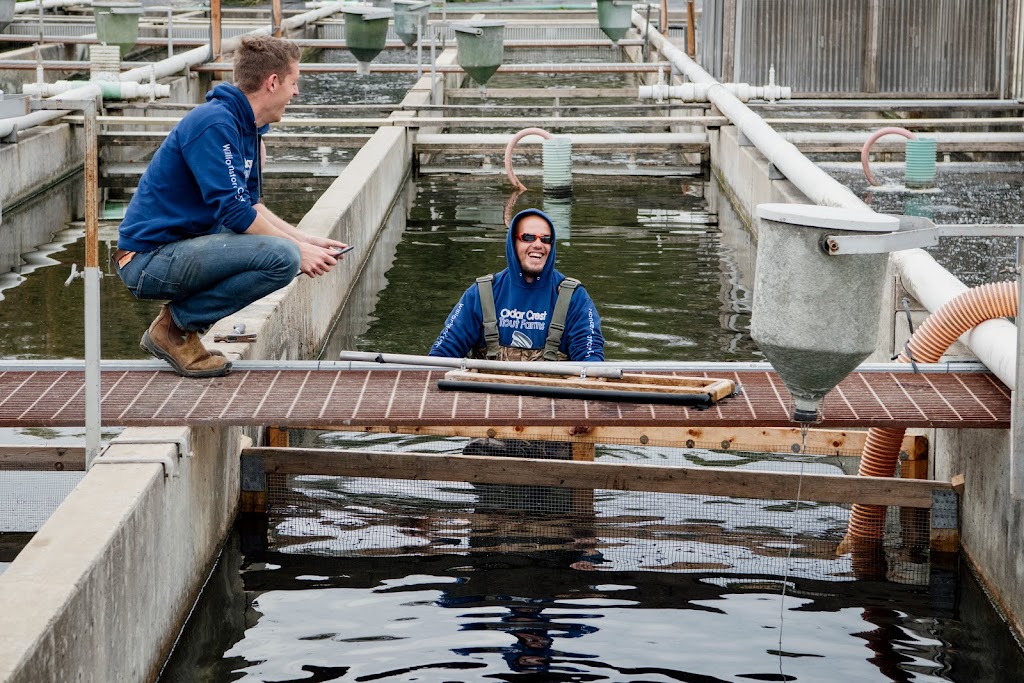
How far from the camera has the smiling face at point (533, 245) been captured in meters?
7.27

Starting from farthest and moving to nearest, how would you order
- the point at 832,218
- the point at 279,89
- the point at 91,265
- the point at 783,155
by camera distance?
A: the point at 783,155
the point at 279,89
the point at 91,265
the point at 832,218

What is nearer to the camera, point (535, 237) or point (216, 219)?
point (216, 219)

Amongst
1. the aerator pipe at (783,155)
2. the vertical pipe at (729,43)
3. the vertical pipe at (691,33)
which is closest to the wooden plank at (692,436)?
the aerator pipe at (783,155)

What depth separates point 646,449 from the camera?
353 inches

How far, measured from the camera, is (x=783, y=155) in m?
14.0

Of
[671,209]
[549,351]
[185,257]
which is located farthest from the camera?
[671,209]

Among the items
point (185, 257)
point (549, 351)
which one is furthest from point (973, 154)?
point (185, 257)

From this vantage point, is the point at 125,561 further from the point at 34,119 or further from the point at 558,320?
the point at 34,119

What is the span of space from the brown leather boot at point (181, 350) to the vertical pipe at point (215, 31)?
62.6 ft

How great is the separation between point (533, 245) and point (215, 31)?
20.1 metres

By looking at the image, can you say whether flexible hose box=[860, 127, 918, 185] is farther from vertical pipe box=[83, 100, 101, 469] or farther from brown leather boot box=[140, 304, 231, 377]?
vertical pipe box=[83, 100, 101, 469]

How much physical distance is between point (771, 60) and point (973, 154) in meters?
3.59

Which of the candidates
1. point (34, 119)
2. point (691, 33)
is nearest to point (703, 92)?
point (691, 33)

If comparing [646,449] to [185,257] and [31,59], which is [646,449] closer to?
[185,257]
